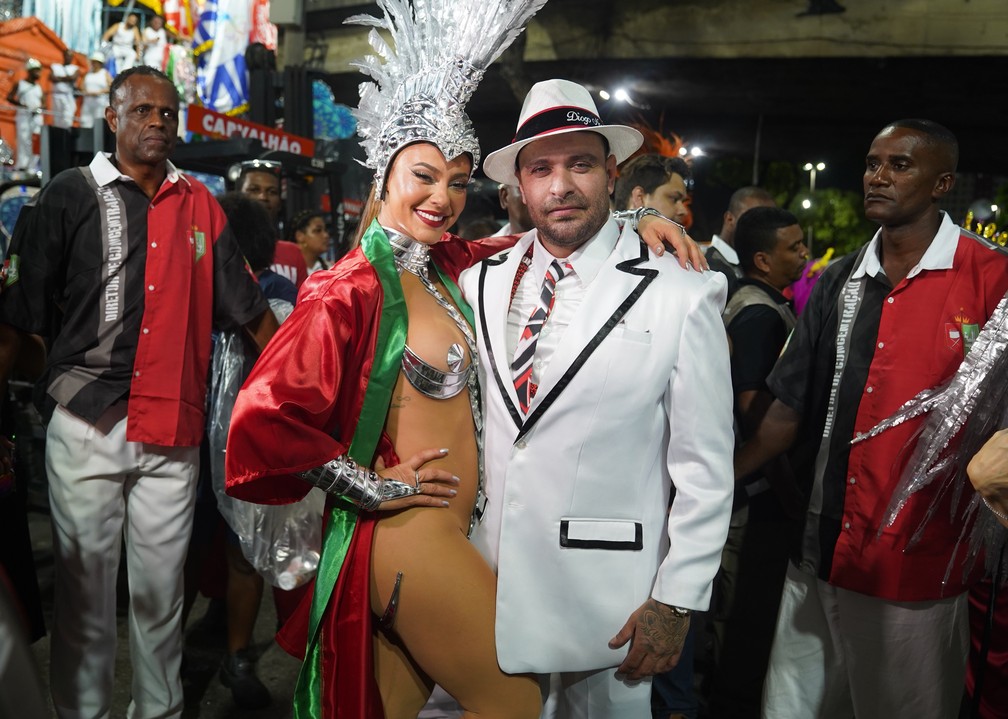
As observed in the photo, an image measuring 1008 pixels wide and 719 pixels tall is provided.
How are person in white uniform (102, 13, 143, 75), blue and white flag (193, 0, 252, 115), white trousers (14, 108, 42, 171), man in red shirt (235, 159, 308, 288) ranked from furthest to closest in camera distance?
blue and white flag (193, 0, 252, 115)
person in white uniform (102, 13, 143, 75)
white trousers (14, 108, 42, 171)
man in red shirt (235, 159, 308, 288)

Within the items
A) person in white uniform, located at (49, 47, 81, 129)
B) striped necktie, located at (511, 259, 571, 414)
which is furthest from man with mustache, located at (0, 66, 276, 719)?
person in white uniform, located at (49, 47, 81, 129)

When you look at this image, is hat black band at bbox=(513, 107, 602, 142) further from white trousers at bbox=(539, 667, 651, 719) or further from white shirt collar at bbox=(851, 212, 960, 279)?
white trousers at bbox=(539, 667, 651, 719)

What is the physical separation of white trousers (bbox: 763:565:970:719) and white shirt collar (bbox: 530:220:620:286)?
1.30 m

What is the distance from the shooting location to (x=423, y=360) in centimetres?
207

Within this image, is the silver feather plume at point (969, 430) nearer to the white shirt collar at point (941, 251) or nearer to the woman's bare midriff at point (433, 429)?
the white shirt collar at point (941, 251)

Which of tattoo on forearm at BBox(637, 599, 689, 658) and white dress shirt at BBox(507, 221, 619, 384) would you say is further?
white dress shirt at BBox(507, 221, 619, 384)

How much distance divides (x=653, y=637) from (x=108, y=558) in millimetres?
1949

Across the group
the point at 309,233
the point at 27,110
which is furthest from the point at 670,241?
the point at 27,110

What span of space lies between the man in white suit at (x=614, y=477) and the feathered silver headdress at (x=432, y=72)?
31 cm

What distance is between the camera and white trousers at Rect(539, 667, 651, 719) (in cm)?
205

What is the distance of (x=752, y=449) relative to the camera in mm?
2785

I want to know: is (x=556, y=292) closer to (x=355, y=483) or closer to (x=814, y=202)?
(x=355, y=483)

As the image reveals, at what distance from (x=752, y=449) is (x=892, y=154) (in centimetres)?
105

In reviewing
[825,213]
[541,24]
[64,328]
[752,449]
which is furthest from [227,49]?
[752,449]
